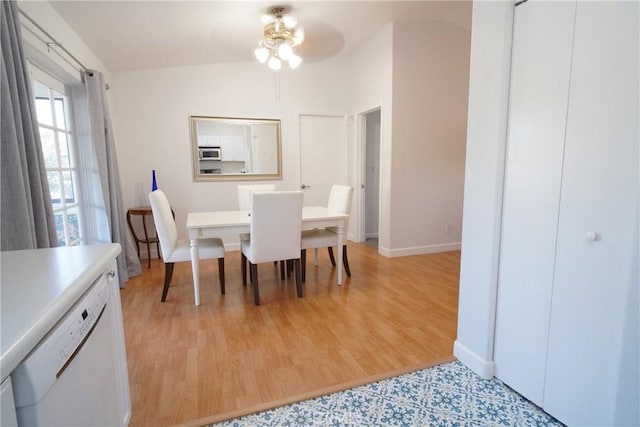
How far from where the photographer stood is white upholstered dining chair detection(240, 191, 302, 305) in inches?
97.8

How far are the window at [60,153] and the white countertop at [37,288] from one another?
1.61 meters

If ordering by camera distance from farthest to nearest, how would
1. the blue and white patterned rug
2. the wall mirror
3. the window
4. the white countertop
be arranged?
the wall mirror → the window → the blue and white patterned rug → the white countertop

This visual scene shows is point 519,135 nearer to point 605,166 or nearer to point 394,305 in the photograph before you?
point 605,166

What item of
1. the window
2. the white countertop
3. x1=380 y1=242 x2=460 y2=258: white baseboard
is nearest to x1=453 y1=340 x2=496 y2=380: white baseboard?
the white countertop

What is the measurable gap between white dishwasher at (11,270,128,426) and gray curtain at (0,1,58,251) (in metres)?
0.72

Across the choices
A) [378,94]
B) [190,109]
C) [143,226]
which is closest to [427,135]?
[378,94]

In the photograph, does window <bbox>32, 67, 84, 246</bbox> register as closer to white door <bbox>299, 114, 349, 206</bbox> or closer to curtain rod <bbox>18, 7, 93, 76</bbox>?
curtain rod <bbox>18, 7, 93, 76</bbox>

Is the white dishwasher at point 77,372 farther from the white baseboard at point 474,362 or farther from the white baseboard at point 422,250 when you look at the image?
the white baseboard at point 422,250

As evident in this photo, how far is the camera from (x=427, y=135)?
397 cm

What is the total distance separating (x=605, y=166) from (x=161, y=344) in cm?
246

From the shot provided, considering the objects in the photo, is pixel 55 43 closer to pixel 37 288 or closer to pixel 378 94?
pixel 37 288

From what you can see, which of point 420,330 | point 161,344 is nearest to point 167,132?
point 161,344

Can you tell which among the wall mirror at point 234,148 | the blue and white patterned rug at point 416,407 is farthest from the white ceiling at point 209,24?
the blue and white patterned rug at point 416,407

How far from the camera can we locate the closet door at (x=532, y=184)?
1.30 meters
